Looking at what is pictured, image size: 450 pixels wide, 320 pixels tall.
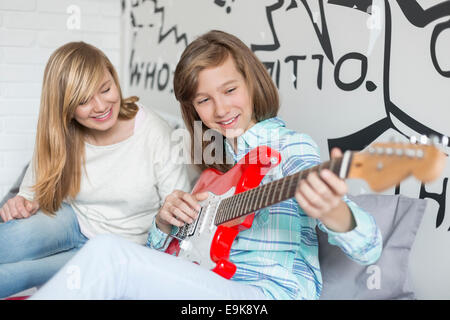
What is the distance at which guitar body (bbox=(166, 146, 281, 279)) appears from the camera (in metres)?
1.12

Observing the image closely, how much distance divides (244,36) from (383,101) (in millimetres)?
679

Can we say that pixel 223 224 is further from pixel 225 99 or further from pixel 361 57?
pixel 361 57

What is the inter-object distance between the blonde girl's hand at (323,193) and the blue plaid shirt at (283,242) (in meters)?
0.16

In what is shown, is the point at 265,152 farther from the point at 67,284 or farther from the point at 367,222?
the point at 67,284

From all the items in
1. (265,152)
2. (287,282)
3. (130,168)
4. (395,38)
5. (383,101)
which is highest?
(395,38)

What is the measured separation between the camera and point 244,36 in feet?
5.94

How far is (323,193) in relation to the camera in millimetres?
847

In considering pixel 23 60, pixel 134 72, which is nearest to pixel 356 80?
pixel 134 72

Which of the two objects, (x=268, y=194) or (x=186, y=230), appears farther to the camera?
(x=186, y=230)

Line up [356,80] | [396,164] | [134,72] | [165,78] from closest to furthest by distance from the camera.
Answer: [396,164]
[356,80]
[165,78]
[134,72]

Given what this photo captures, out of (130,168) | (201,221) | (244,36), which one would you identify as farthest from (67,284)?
(244,36)

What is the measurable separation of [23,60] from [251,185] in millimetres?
1780

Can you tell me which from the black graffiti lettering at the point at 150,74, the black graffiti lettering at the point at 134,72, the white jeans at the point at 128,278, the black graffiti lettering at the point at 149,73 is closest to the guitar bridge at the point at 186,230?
the white jeans at the point at 128,278

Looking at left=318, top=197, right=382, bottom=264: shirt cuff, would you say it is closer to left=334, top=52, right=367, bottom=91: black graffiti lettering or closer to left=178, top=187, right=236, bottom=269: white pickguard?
left=178, top=187, right=236, bottom=269: white pickguard
